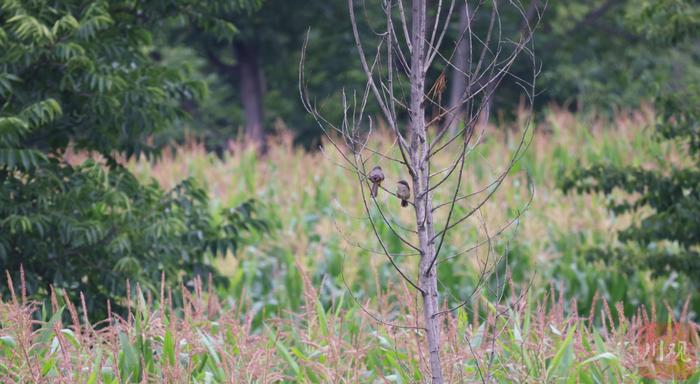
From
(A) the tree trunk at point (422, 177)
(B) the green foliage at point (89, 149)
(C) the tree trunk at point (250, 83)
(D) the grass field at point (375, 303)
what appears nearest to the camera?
(A) the tree trunk at point (422, 177)

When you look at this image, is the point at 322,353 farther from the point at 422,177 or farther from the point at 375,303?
the point at 375,303

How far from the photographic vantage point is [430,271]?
3.86 metres

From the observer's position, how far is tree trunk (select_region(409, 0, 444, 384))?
3.73 m

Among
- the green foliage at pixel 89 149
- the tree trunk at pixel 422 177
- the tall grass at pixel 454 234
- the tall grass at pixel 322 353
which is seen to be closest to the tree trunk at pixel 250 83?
the tall grass at pixel 454 234

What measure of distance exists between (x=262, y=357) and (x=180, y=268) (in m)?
2.12

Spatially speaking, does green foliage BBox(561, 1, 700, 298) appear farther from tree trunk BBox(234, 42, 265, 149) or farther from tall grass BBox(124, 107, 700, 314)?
tree trunk BBox(234, 42, 265, 149)

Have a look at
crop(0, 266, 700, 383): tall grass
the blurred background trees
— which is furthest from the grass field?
the blurred background trees

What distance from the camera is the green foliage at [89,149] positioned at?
20.7 ft

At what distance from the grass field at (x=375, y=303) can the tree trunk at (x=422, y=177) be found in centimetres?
20

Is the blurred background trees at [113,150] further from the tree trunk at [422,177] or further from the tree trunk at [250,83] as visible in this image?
the tree trunk at [250,83]

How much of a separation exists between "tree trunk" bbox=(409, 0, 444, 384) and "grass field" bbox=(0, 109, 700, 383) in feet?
0.66

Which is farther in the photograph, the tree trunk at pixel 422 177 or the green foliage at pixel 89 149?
the green foliage at pixel 89 149

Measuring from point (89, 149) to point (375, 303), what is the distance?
7.92ft

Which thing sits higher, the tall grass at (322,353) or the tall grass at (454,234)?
the tall grass at (322,353)
